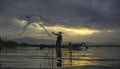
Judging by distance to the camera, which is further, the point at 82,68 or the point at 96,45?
the point at 96,45

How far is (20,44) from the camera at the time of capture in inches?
5536

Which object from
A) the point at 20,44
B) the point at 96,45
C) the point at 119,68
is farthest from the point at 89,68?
the point at 20,44

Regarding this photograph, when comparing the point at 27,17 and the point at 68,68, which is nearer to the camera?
the point at 68,68

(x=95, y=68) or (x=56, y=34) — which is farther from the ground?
(x=56, y=34)

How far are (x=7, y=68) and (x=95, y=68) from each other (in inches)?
348

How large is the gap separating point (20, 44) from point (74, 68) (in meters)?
110

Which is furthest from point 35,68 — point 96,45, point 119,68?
point 96,45

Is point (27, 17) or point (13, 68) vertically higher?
point (27, 17)

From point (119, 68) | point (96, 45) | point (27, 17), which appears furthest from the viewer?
point (96, 45)

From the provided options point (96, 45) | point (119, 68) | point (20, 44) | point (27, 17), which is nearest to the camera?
point (119, 68)

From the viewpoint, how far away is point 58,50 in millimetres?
35031

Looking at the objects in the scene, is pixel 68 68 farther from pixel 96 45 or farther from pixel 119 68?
pixel 96 45

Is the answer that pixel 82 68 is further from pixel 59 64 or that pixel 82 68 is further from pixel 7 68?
pixel 7 68

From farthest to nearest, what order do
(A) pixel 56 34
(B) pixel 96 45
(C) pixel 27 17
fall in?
(B) pixel 96 45
(A) pixel 56 34
(C) pixel 27 17
